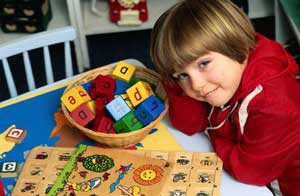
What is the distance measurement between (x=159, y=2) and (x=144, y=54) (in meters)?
0.23

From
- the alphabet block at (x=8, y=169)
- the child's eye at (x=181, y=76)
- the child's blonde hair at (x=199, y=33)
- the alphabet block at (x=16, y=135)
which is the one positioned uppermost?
the child's blonde hair at (x=199, y=33)

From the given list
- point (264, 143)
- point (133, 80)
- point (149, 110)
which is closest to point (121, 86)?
point (133, 80)

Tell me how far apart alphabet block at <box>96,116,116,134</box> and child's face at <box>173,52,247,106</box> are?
0.17 metres

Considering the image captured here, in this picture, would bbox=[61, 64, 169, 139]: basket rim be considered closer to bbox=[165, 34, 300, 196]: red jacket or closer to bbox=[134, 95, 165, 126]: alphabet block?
bbox=[134, 95, 165, 126]: alphabet block

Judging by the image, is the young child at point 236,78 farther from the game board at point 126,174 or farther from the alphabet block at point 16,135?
the alphabet block at point 16,135

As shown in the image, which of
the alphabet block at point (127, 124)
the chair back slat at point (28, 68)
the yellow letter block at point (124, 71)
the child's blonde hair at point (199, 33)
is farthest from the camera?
the chair back slat at point (28, 68)

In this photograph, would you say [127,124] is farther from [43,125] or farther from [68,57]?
[68,57]

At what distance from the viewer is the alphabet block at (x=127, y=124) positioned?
1149 millimetres

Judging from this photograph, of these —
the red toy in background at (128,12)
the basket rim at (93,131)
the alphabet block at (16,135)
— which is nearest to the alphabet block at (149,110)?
the basket rim at (93,131)

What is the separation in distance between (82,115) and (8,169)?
7.3 inches

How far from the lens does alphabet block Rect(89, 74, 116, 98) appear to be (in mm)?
1218

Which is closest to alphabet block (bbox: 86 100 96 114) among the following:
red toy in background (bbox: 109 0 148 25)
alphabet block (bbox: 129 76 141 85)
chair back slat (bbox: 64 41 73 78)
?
alphabet block (bbox: 129 76 141 85)

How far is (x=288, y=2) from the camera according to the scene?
2.00 meters

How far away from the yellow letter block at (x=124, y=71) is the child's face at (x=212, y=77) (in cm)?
18
